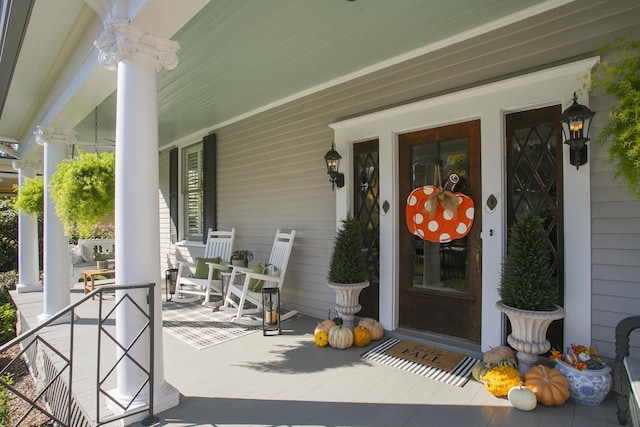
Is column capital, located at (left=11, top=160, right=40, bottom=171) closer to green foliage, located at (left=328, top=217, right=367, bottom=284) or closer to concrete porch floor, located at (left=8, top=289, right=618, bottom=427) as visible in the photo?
concrete porch floor, located at (left=8, top=289, right=618, bottom=427)

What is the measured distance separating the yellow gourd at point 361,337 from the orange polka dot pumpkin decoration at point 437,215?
3.31 feet

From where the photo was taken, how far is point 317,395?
2344 mm

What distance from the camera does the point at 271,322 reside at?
3711 millimetres

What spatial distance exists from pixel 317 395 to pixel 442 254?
162 centimetres

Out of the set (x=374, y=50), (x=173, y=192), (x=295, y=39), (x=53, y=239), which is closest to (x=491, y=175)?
(x=374, y=50)

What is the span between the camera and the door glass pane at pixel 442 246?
3014 mm

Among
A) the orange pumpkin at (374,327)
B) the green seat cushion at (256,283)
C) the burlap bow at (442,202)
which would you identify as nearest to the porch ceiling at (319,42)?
the burlap bow at (442,202)

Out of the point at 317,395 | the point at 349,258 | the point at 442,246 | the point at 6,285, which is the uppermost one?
the point at 442,246

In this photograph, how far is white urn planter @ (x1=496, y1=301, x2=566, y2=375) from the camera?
7.26ft

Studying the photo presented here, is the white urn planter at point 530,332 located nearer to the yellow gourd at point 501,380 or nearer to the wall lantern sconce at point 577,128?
the yellow gourd at point 501,380

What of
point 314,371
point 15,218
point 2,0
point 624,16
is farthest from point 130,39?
point 15,218

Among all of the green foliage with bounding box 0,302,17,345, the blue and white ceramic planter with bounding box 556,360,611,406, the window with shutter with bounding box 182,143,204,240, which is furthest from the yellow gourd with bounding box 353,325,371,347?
the green foliage with bounding box 0,302,17,345

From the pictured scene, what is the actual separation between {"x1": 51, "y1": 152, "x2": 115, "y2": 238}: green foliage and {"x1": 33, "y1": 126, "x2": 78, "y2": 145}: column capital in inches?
49.7

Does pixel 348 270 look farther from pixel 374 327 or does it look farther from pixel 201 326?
pixel 201 326
